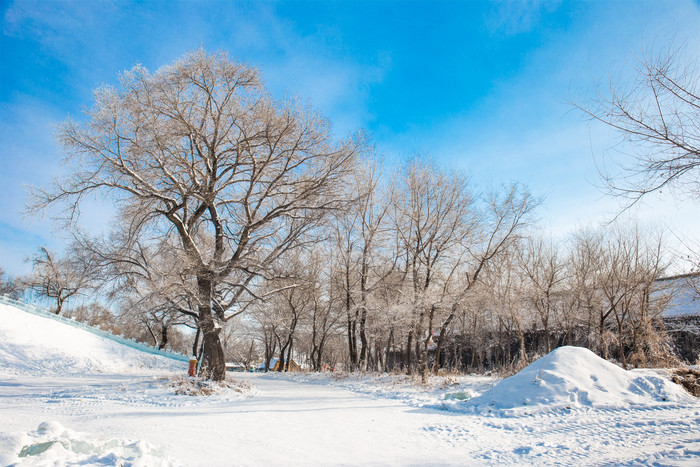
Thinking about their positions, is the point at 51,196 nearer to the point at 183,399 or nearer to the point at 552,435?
the point at 183,399

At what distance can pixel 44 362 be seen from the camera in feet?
62.2

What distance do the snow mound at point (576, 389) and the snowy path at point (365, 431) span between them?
0.53 meters

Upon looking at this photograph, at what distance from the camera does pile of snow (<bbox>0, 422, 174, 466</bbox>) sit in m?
3.58

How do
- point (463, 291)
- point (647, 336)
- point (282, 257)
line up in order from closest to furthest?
1. point (282, 257)
2. point (647, 336)
3. point (463, 291)

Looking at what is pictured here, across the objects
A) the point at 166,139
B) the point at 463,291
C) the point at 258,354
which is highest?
the point at 166,139

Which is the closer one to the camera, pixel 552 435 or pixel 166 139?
pixel 552 435

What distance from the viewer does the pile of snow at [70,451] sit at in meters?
3.58

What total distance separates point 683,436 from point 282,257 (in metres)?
11.4

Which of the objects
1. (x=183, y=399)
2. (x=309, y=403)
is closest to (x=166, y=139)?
(x=183, y=399)

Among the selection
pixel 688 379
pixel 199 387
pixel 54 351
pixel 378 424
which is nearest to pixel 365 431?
pixel 378 424

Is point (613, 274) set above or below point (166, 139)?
below

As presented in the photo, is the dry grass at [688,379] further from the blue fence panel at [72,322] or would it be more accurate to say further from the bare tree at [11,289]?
the bare tree at [11,289]

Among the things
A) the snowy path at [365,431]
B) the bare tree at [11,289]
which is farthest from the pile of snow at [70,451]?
the bare tree at [11,289]

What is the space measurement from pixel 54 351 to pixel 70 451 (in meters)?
21.1
